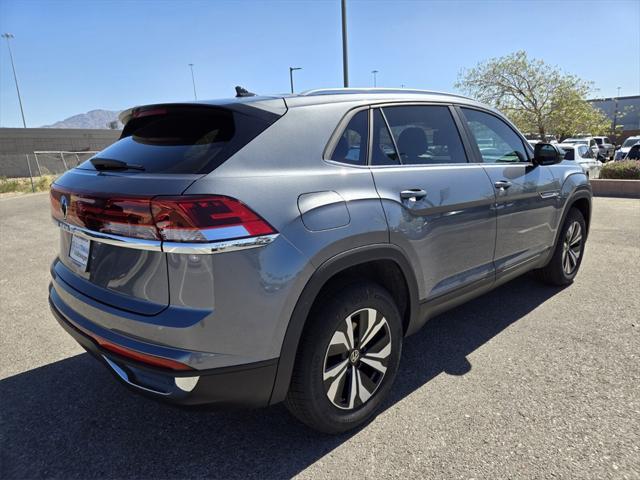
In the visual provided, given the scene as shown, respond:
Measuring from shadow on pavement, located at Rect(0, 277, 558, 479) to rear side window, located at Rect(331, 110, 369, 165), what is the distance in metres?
1.47

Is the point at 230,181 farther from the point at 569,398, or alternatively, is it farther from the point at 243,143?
the point at 569,398

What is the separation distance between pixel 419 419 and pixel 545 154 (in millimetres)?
2554

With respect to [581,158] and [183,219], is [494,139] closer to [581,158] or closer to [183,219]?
[183,219]

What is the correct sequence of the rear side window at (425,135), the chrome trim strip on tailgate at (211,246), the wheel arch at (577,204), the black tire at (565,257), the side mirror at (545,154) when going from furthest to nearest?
the black tire at (565,257) → the wheel arch at (577,204) → the side mirror at (545,154) → the rear side window at (425,135) → the chrome trim strip on tailgate at (211,246)

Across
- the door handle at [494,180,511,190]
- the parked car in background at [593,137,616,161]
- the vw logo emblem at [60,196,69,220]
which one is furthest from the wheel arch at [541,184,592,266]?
the parked car in background at [593,137,616,161]

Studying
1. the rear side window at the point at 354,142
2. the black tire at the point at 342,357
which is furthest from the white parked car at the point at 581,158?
the black tire at the point at 342,357

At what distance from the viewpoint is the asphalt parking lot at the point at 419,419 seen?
218 cm

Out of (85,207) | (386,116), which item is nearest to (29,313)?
(85,207)

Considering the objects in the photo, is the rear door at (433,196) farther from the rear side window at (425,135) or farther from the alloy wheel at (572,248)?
the alloy wheel at (572,248)

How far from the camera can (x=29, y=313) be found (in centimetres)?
426

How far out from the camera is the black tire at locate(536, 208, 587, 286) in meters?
4.34

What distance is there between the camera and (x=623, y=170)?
12.3m

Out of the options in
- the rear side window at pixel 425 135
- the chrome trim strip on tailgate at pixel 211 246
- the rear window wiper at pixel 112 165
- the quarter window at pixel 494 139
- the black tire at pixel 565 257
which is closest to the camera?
the chrome trim strip on tailgate at pixel 211 246

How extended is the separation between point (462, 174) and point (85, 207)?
7.42 feet
